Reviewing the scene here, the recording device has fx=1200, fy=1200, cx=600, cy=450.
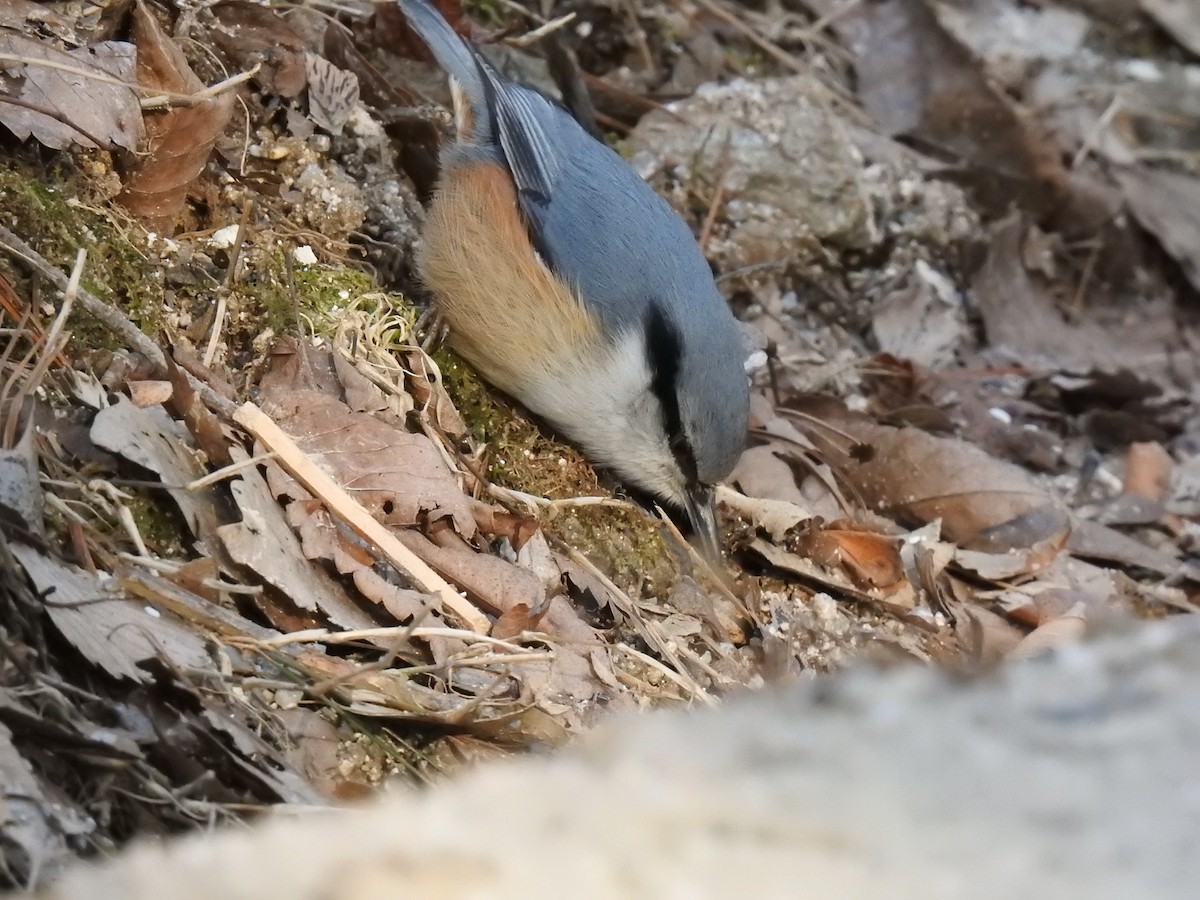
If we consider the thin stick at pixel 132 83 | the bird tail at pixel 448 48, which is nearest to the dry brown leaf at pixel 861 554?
Result: the bird tail at pixel 448 48

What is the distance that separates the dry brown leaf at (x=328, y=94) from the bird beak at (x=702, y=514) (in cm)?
134

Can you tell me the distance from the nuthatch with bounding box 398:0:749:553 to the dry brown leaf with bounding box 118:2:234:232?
60 cm

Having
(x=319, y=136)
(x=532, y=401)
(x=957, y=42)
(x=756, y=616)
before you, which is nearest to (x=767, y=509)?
(x=756, y=616)

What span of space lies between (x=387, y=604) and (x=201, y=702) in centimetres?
51

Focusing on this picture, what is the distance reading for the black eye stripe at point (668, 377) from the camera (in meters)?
2.80

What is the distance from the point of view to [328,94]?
315 centimetres

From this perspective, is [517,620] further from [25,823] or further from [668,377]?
[25,823]

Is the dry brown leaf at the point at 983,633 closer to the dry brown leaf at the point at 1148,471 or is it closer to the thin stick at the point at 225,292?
the dry brown leaf at the point at 1148,471

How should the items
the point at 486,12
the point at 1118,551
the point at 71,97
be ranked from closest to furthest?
1. the point at 71,97
2. the point at 1118,551
3. the point at 486,12

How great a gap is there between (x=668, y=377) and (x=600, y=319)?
0.23 metres

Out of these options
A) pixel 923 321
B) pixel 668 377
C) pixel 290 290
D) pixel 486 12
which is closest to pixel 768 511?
pixel 668 377

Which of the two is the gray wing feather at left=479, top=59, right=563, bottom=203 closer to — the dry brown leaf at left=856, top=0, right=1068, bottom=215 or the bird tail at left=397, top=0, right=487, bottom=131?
the bird tail at left=397, top=0, right=487, bottom=131

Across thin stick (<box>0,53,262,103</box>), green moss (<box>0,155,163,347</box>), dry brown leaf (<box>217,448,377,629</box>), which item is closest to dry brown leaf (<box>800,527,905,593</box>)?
dry brown leaf (<box>217,448,377,629</box>)

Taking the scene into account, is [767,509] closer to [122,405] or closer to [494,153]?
[494,153]
